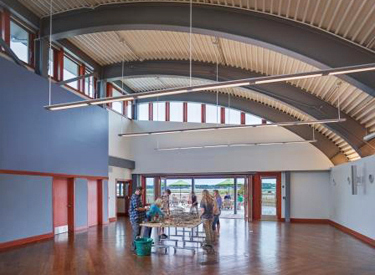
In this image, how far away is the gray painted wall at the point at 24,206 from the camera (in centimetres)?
852

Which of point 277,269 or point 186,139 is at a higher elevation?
point 186,139

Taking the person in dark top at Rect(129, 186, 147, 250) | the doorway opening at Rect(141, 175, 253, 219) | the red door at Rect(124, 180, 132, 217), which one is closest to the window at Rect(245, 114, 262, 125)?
the doorway opening at Rect(141, 175, 253, 219)

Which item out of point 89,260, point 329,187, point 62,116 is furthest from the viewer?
point 329,187

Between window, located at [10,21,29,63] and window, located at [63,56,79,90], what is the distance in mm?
1800

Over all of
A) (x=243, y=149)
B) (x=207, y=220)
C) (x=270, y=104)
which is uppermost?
(x=270, y=104)

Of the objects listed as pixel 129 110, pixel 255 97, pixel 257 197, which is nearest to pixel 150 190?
pixel 129 110

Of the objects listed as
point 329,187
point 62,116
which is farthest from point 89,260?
point 329,187

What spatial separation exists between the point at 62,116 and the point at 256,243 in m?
6.99

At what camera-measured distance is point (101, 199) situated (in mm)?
13641

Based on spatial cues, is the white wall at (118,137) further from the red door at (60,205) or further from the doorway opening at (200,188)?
the red door at (60,205)

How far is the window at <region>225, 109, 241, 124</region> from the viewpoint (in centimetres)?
1573

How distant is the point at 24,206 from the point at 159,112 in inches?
342

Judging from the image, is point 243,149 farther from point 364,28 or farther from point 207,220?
point 364,28

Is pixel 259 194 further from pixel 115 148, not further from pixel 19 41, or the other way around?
pixel 19 41
